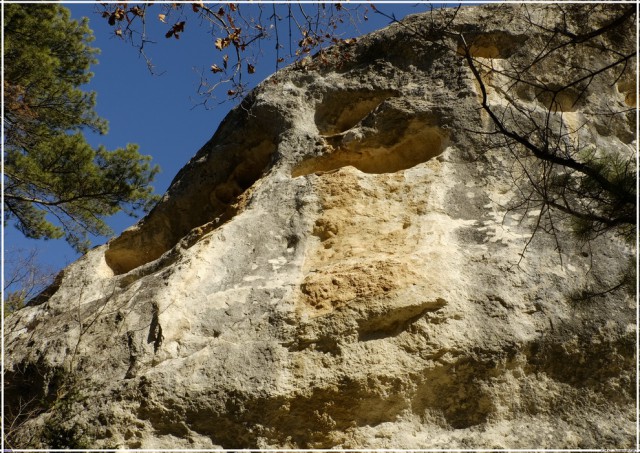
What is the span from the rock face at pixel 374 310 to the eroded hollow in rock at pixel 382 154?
0.02 metres

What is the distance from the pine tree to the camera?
8930mm

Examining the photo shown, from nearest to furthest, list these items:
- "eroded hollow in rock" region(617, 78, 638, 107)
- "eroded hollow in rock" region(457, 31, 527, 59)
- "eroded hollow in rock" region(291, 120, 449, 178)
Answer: "eroded hollow in rock" region(291, 120, 449, 178)
"eroded hollow in rock" region(617, 78, 638, 107)
"eroded hollow in rock" region(457, 31, 527, 59)

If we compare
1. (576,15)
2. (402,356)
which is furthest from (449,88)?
(402,356)

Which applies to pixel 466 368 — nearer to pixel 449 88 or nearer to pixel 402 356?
pixel 402 356

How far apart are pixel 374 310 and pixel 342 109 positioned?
10.0ft

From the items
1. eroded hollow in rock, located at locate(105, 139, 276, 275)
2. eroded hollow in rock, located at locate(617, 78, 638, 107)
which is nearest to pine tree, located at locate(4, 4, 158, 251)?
eroded hollow in rock, located at locate(105, 139, 276, 275)

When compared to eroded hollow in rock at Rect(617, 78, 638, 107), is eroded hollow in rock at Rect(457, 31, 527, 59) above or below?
above

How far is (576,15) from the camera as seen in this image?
23.2 feet

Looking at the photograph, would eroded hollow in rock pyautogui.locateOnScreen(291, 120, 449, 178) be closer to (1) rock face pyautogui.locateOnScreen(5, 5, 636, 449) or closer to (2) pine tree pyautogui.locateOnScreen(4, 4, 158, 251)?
(1) rock face pyautogui.locateOnScreen(5, 5, 636, 449)

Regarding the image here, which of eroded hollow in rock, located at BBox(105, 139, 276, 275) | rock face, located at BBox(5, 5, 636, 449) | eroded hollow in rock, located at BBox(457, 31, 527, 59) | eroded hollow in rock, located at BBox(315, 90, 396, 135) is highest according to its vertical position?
eroded hollow in rock, located at BBox(457, 31, 527, 59)

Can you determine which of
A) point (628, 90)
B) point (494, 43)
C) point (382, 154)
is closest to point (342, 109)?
point (382, 154)

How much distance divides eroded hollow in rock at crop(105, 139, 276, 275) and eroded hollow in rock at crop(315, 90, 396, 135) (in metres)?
0.62

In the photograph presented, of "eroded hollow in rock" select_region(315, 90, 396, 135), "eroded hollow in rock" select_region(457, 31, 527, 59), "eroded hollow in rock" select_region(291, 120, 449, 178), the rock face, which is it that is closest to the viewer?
the rock face

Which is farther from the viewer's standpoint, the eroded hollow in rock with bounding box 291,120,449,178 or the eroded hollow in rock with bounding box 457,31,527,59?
the eroded hollow in rock with bounding box 457,31,527,59
